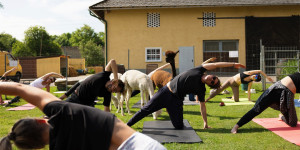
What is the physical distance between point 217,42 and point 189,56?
9.44 feet

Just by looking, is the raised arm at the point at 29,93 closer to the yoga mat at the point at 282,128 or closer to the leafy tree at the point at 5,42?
the yoga mat at the point at 282,128

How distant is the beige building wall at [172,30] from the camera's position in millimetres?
23672

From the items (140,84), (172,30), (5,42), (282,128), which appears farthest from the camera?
(5,42)

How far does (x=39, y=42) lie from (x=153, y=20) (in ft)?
119

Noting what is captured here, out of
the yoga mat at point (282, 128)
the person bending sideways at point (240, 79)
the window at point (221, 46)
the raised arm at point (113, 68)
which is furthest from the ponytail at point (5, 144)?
the window at point (221, 46)

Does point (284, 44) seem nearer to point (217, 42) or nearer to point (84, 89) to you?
point (217, 42)

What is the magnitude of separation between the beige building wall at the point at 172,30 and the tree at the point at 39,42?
31.8m

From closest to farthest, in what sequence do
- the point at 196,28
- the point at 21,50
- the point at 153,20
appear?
the point at 196,28 < the point at 153,20 < the point at 21,50

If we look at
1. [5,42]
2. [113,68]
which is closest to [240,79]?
[113,68]

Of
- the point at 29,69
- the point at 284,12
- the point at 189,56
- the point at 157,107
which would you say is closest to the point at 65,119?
the point at 157,107

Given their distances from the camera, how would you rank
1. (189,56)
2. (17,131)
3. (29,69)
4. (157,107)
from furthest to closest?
(29,69) → (189,56) → (157,107) → (17,131)

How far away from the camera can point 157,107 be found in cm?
572

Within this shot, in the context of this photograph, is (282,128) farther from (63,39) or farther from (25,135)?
(63,39)

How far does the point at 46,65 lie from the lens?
29719mm
